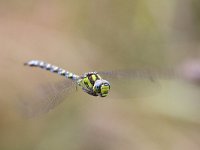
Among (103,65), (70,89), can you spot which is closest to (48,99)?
(70,89)

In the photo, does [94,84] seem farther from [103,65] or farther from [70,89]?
[103,65]

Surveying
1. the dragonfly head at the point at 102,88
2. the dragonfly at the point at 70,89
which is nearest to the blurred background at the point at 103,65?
the dragonfly at the point at 70,89

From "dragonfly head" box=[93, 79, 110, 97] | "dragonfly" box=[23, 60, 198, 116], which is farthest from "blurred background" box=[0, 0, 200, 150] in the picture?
"dragonfly head" box=[93, 79, 110, 97]

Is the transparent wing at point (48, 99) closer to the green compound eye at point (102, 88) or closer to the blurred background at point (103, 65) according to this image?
the green compound eye at point (102, 88)

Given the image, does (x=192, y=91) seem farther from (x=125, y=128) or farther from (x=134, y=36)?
(x=134, y=36)

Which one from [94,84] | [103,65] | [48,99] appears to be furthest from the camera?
[103,65]
